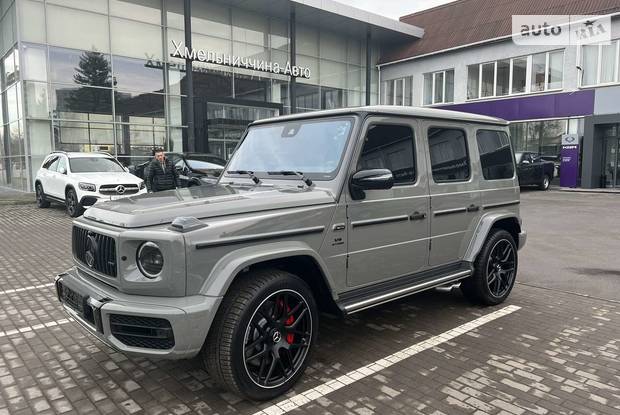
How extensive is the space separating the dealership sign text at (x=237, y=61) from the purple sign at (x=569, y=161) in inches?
532

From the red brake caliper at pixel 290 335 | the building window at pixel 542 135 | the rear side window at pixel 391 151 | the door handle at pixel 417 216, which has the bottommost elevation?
the red brake caliper at pixel 290 335

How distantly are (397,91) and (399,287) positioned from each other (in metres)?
28.6

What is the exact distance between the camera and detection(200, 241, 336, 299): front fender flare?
9.89 feet

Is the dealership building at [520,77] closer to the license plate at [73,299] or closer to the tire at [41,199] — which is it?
the tire at [41,199]

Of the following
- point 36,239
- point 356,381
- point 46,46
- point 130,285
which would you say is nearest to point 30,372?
point 130,285

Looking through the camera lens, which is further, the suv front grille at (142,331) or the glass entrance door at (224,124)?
the glass entrance door at (224,124)

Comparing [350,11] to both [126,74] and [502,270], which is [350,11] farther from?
[502,270]

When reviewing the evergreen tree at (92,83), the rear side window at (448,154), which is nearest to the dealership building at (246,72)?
the evergreen tree at (92,83)

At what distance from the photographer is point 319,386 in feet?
11.5

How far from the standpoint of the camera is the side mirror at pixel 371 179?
143 inches

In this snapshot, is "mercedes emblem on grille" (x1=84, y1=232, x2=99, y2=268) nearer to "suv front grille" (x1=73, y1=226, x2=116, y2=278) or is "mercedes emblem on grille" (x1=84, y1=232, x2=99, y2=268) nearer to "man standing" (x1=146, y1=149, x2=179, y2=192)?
"suv front grille" (x1=73, y1=226, x2=116, y2=278)

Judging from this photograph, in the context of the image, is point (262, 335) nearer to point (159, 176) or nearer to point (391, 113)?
point (391, 113)

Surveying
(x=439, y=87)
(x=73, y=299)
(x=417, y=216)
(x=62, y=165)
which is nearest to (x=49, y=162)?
(x=62, y=165)

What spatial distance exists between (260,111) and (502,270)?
20.9 metres
